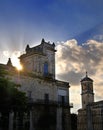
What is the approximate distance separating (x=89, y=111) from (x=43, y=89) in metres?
22.9

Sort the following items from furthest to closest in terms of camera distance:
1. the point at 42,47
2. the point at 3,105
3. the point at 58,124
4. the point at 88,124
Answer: the point at 88,124 → the point at 42,47 → the point at 58,124 → the point at 3,105

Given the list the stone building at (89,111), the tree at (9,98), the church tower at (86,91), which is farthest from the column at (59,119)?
the church tower at (86,91)

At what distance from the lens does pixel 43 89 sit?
3991 cm

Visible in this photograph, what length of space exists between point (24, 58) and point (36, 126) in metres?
11.1

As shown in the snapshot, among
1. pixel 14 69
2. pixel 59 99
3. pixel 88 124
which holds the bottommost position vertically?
pixel 88 124

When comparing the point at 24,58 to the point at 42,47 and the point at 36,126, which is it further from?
the point at 36,126

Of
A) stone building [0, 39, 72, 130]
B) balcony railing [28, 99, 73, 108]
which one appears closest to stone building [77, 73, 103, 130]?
stone building [0, 39, 72, 130]

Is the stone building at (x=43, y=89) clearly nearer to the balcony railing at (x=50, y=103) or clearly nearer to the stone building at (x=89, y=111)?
the balcony railing at (x=50, y=103)

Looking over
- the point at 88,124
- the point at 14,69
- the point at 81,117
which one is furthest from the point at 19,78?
the point at 81,117

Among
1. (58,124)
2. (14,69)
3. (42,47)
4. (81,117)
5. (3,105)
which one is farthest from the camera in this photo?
(81,117)

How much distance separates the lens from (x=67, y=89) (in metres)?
43.0

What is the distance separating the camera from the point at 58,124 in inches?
1542

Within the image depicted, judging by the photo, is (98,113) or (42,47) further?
(98,113)

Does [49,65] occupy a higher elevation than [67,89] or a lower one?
higher
